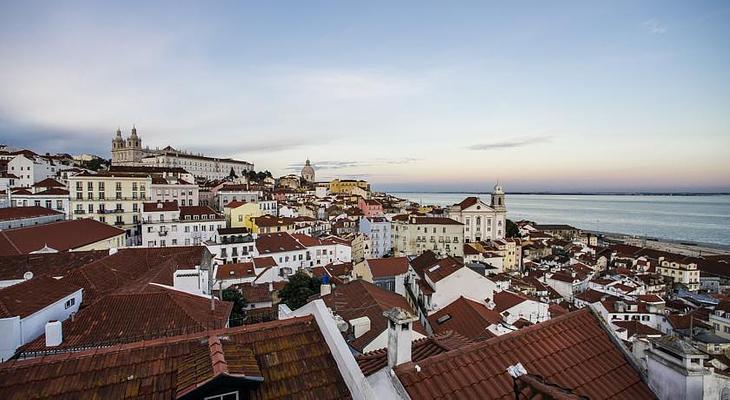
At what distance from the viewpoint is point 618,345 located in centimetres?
465

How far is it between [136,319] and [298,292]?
578 inches

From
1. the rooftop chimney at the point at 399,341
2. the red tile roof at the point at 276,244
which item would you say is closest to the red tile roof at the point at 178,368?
the rooftop chimney at the point at 399,341

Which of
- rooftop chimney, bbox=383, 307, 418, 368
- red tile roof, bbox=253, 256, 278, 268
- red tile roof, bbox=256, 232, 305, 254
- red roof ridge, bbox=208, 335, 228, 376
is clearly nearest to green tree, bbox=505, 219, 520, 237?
red tile roof, bbox=256, 232, 305, 254

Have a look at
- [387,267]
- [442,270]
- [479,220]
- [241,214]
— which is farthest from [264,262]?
[479,220]

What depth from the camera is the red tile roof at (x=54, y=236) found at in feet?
69.7

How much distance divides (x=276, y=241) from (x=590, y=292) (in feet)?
97.7

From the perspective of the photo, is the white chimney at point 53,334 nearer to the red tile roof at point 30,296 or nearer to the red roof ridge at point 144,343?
the red tile roof at point 30,296

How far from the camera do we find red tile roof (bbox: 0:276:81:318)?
7737 millimetres

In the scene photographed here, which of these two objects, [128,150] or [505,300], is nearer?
[505,300]

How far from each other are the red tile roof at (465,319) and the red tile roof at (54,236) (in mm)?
22480

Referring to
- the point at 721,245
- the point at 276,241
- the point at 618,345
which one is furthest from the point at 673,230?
the point at 618,345

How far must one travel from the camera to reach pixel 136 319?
8.81m

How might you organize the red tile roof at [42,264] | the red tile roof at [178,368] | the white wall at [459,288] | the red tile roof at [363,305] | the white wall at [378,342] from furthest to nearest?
the white wall at [459,288]
the red tile roof at [42,264]
the red tile roof at [363,305]
the white wall at [378,342]
the red tile roof at [178,368]

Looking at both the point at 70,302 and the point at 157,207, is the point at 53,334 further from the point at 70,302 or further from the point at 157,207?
the point at 157,207
